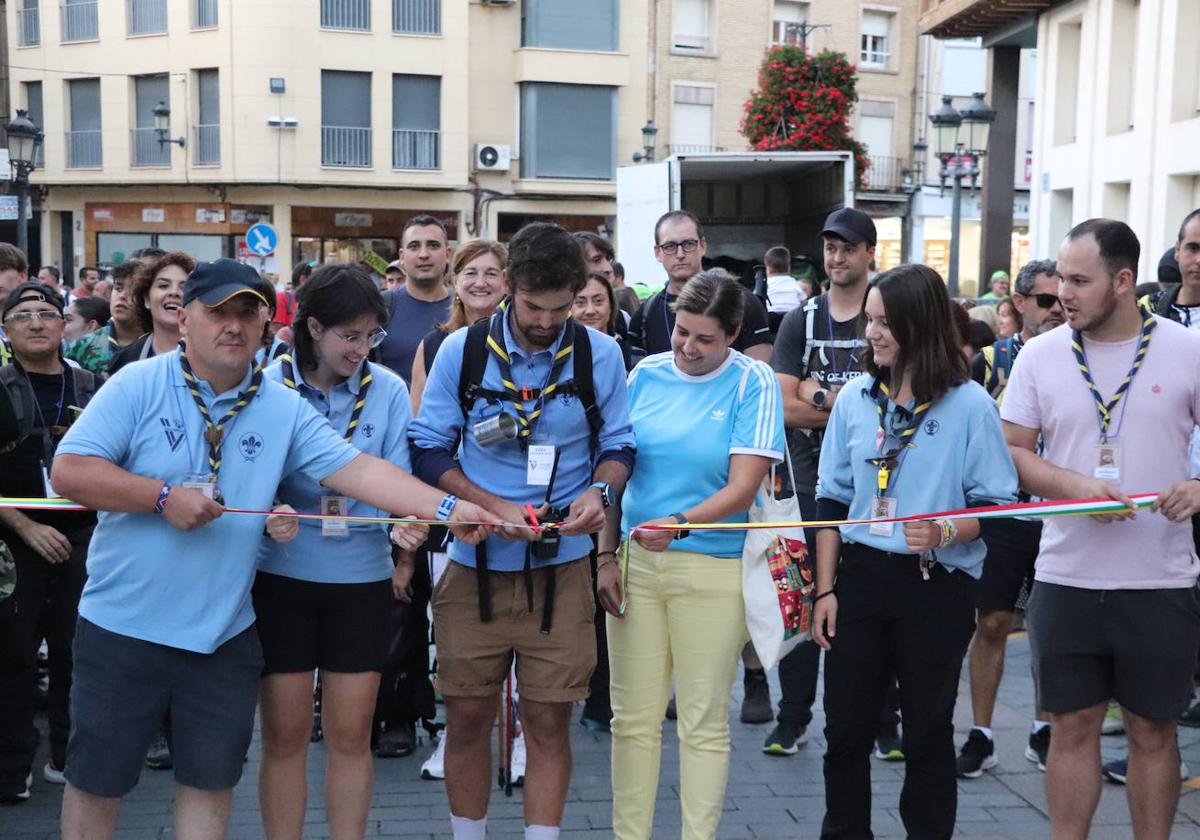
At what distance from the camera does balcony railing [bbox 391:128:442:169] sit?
112 ft

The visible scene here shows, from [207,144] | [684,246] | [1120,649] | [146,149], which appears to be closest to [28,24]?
[146,149]

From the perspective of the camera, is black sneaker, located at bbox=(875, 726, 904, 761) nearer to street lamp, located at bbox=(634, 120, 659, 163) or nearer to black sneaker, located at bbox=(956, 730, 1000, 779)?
black sneaker, located at bbox=(956, 730, 1000, 779)

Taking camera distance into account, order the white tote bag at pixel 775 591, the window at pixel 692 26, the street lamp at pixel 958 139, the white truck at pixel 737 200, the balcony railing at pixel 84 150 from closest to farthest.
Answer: the white tote bag at pixel 775 591
the street lamp at pixel 958 139
the white truck at pixel 737 200
the balcony railing at pixel 84 150
the window at pixel 692 26

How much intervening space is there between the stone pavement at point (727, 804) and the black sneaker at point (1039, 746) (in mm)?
44

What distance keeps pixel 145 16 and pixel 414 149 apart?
787 cm

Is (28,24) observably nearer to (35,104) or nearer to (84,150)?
(35,104)

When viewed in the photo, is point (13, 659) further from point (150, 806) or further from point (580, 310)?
point (580, 310)

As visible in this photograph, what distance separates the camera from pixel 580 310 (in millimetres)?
6578

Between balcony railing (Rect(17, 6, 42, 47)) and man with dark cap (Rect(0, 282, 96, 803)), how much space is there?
3478 cm

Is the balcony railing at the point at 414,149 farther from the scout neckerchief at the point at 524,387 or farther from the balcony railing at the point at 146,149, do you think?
the scout neckerchief at the point at 524,387

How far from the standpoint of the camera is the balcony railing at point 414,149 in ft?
112

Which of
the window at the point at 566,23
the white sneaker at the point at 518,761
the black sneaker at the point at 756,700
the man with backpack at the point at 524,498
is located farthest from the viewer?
the window at the point at 566,23

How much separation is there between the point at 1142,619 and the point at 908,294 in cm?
129

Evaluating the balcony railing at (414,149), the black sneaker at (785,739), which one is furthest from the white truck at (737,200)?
the balcony railing at (414,149)
